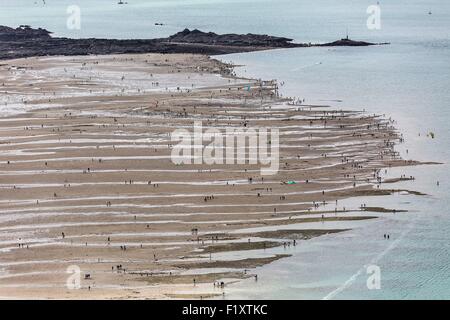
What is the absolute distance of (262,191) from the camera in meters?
35.4

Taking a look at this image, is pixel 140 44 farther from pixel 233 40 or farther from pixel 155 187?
pixel 155 187

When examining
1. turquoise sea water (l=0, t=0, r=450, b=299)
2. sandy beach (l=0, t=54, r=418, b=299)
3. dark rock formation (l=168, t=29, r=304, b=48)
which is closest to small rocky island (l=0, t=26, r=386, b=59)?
dark rock formation (l=168, t=29, r=304, b=48)

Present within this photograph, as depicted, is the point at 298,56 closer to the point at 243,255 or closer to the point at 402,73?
the point at 402,73

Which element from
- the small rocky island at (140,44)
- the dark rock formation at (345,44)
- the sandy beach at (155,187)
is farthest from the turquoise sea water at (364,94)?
the small rocky island at (140,44)

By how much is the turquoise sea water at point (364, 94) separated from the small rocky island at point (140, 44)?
340cm

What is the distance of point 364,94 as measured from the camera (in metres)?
62.8

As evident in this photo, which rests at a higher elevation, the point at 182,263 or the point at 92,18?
the point at 92,18

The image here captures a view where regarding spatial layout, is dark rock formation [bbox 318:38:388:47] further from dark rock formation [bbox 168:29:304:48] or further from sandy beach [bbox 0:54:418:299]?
sandy beach [bbox 0:54:418:299]

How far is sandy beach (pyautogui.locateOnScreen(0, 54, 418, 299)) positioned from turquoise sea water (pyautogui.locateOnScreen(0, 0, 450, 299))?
1.29 m

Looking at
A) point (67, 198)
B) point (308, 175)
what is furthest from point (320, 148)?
point (67, 198)

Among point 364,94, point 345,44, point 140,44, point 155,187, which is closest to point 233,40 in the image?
point 140,44

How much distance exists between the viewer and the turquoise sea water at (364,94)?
2531 cm

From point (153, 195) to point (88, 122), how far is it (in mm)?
17495

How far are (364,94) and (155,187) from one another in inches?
1215
